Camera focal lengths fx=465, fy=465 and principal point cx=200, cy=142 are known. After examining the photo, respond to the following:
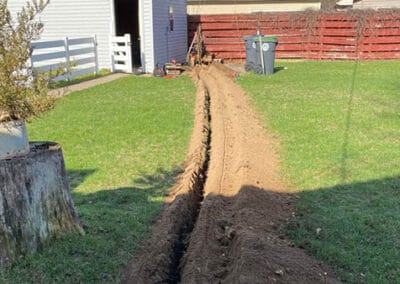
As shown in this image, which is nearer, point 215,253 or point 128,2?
point 215,253

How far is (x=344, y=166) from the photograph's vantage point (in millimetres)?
6488

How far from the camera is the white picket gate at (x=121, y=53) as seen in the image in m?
16.6

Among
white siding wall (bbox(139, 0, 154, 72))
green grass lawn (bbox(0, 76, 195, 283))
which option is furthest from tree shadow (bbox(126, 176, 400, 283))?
white siding wall (bbox(139, 0, 154, 72))

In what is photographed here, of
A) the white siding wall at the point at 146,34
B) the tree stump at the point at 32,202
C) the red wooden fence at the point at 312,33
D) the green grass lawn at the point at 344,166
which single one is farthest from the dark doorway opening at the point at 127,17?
the tree stump at the point at 32,202

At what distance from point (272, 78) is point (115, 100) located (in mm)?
6061

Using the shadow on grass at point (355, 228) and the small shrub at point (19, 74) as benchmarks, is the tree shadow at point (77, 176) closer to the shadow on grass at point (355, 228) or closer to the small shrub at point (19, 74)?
the small shrub at point (19, 74)

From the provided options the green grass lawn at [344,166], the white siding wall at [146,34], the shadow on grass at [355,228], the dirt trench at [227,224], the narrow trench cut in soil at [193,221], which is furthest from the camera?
the white siding wall at [146,34]

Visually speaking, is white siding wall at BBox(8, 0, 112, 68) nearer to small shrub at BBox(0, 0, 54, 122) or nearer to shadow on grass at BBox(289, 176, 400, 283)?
shadow on grass at BBox(289, 176, 400, 283)

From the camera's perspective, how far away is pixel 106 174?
6367 millimetres

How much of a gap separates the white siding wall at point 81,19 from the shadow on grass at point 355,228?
1317 cm

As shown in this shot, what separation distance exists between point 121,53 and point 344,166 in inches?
480

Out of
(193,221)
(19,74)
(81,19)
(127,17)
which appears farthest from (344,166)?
(127,17)

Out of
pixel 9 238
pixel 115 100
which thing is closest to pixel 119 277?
pixel 9 238

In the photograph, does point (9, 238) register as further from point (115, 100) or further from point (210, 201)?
point (115, 100)
